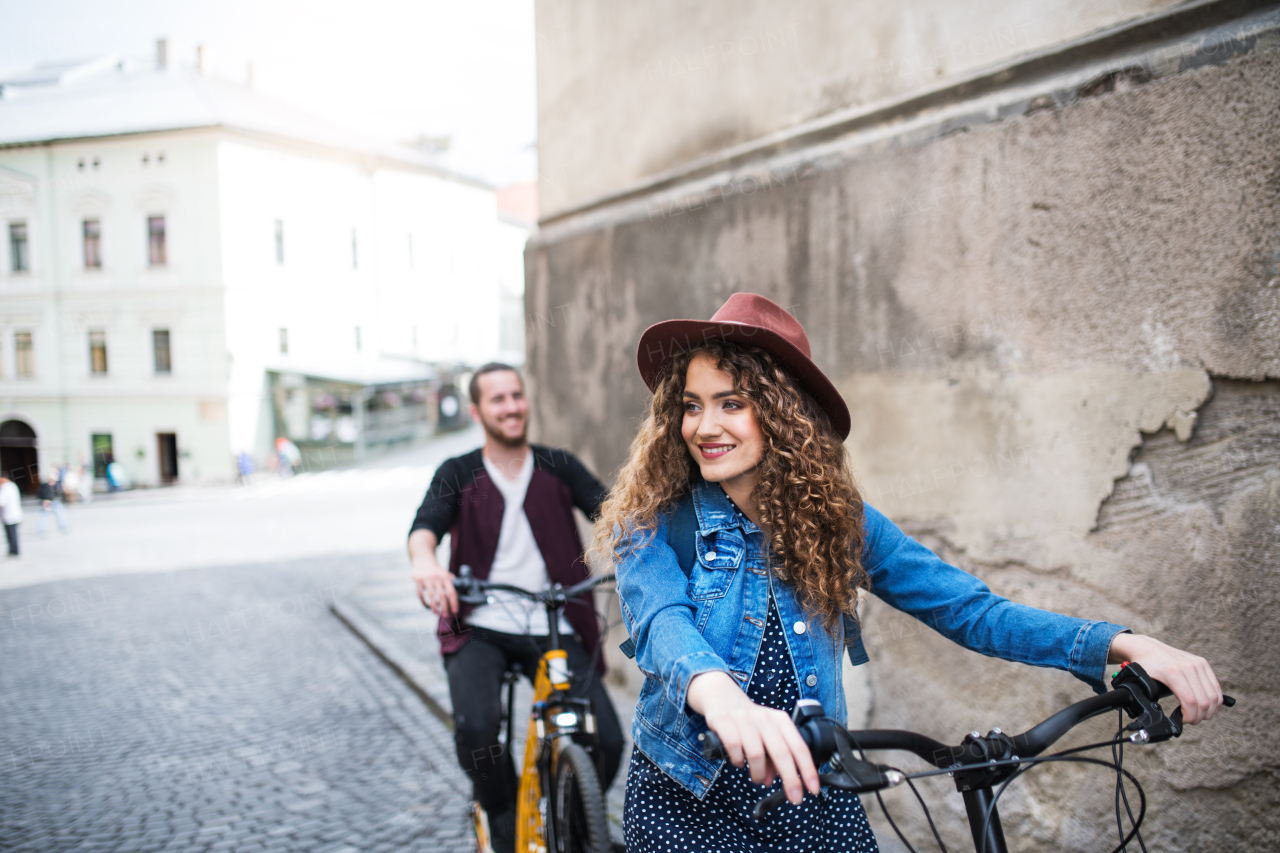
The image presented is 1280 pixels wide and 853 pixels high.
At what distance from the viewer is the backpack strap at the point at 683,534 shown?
5.32 feet

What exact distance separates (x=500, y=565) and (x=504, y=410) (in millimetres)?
638

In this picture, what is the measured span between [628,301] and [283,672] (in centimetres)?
410

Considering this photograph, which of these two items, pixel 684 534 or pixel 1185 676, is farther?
pixel 684 534

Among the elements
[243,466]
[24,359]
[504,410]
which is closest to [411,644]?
[504,410]

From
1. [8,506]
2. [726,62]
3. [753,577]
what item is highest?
[726,62]

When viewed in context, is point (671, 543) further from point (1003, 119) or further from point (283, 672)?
point (283, 672)

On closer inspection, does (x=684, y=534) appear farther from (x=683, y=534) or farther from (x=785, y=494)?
(x=785, y=494)

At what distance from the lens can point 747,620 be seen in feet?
5.17

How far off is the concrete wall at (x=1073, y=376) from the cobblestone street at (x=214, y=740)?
2.49 meters

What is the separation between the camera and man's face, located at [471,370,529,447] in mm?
3395

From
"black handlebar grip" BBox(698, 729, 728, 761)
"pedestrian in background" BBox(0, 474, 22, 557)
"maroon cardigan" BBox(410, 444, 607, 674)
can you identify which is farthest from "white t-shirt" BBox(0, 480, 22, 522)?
"black handlebar grip" BBox(698, 729, 728, 761)

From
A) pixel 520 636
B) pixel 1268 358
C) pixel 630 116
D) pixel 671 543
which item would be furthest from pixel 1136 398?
pixel 630 116

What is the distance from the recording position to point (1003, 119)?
285 centimetres

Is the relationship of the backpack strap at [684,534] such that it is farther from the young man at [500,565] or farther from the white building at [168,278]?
the white building at [168,278]
